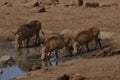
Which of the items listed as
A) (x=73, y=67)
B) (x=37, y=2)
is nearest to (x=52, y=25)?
(x=37, y=2)

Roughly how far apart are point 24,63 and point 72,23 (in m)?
6.35

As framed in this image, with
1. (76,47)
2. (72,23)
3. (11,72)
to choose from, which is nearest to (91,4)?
(72,23)

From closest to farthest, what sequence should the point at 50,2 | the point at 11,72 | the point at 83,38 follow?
the point at 11,72 < the point at 83,38 < the point at 50,2

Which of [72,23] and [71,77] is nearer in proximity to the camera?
[71,77]

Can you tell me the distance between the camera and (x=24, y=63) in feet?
60.6

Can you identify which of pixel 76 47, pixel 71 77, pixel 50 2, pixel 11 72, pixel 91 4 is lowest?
pixel 50 2

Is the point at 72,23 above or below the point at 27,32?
below

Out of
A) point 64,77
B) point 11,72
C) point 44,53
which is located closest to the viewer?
point 64,77

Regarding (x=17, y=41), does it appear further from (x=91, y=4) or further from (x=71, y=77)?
(x=91, y=4)

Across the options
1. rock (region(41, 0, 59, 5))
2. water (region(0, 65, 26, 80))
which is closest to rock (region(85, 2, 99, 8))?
rock (region(41, 0, 59, 5))

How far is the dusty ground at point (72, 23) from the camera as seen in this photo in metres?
14.9

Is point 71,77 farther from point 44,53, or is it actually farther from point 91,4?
point 91,4

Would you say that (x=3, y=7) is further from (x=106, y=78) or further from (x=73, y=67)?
(x=106, y=78)

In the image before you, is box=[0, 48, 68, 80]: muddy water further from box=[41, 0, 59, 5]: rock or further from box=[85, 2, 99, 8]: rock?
box=[41, 0, 59, 5]: rock
